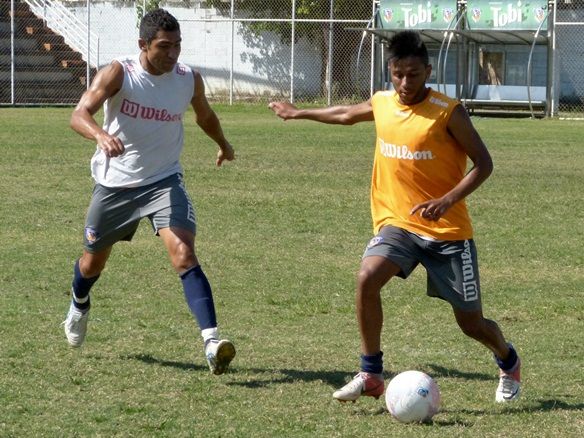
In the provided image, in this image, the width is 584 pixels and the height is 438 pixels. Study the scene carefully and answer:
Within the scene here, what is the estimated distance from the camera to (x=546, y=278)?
983 cm

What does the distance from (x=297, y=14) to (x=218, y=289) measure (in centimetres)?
2671

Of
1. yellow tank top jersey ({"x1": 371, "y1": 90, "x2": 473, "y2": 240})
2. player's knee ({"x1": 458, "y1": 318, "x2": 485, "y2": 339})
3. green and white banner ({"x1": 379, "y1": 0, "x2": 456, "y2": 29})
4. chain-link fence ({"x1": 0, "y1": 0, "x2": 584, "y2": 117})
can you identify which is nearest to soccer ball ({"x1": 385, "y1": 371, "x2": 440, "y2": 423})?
player's knee ({"x1": 458, "y1": 318, "x2": 485, "y2": 339})

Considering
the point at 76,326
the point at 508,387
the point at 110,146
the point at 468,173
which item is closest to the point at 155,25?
the point at 110,146

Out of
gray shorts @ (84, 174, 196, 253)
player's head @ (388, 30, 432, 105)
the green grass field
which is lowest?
the green grass field

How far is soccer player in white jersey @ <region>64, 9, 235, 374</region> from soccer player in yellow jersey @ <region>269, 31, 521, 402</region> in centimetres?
118

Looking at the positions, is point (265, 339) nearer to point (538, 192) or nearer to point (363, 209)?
point (363, 209)

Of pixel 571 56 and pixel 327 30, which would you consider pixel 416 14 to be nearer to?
pixel 327 30

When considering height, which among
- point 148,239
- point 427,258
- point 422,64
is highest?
point 422,64

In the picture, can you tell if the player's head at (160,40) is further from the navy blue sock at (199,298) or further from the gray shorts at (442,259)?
the gray shorts at (442,259)

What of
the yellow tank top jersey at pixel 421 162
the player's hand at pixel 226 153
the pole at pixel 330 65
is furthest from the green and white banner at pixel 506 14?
the yellow tank top jersey at pixel 421 162

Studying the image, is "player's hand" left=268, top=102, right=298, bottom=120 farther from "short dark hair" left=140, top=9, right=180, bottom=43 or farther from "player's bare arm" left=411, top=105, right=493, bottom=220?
"player's bare arm" left=411, top=105, right=493, bottom=220

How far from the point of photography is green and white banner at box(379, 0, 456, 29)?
107 feet

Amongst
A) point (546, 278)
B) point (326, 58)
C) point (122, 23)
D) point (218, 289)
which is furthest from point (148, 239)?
point (122, 23)

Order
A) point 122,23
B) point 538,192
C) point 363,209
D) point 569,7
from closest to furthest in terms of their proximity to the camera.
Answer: point 363,209
point 538,192
point 569,7
point 122,23
